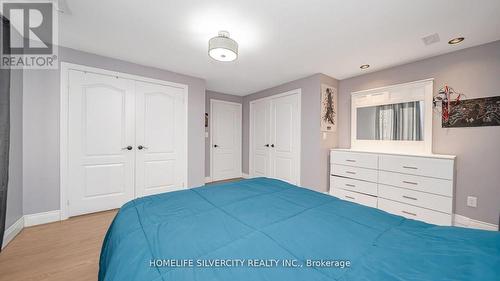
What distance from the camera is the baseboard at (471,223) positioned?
220 cm

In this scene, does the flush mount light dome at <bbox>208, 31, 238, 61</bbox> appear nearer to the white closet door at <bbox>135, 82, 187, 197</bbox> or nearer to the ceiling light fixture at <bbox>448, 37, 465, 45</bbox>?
the white closet door at <bbox>135, 82, 187, 197</bbox>

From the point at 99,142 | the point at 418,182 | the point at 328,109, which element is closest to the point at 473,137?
the point at 418,182

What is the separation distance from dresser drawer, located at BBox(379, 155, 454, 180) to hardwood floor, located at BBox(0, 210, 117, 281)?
357cm

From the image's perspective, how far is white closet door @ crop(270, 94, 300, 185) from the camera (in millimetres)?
3766

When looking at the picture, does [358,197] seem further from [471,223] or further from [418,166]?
[471,223]

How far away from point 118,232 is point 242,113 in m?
4.45

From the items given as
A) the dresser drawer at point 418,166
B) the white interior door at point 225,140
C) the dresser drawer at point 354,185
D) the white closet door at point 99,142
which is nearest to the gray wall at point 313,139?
the dresser drawer at point 354,185

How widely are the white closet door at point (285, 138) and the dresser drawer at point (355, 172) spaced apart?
736 mm

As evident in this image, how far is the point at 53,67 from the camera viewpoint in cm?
241

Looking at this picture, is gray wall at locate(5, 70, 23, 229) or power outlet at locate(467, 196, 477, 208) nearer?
gray wall at locate(5, 70, 23, 229)

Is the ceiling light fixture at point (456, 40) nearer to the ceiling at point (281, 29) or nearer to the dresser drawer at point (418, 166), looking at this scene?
the ceiling at point (281, 29)

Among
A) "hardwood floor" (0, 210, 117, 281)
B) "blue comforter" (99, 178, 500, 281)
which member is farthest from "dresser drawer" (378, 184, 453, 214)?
"hardwood floor" (0, 210, 117, 281)

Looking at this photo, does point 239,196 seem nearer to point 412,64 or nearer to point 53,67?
point 53,67

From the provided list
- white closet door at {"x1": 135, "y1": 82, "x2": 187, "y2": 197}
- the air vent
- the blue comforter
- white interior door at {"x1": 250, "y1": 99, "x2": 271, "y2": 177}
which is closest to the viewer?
the blue comforter
